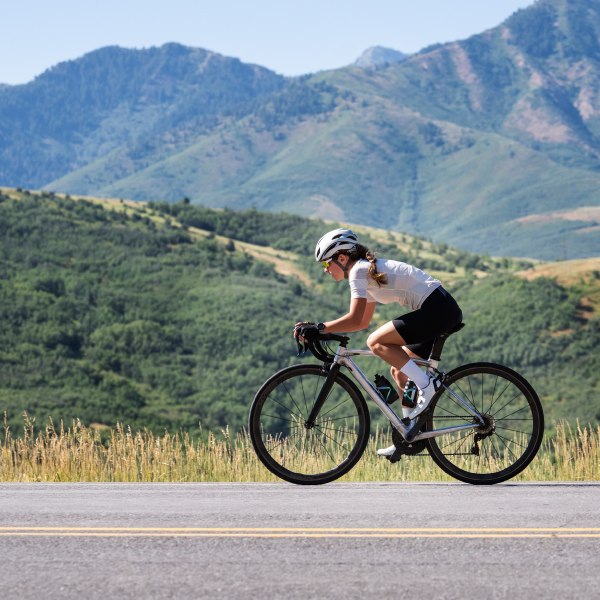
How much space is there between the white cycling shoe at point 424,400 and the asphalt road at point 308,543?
59 cm

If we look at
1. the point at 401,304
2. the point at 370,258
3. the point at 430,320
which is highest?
the point at 370,258

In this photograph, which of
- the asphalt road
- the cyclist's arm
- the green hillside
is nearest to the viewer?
the asphalt road

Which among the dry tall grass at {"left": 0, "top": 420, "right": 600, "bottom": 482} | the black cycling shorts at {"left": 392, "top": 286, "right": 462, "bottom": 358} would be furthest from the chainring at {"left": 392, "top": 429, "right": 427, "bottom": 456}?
the dry tall grass at {"left": 0, "top": 420, "right": 600, "bottom": 482}

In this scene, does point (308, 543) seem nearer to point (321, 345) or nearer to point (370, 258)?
point (321, 345)

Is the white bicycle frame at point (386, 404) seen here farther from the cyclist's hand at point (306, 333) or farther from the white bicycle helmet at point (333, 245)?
the white bicycle helmet at point (333, 245)

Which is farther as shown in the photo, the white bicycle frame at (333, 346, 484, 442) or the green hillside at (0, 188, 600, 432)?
the green hillside at (0, 188, 600, 432)

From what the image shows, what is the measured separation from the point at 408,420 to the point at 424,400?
19 centimetres

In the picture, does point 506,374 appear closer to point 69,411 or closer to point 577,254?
point 69,411

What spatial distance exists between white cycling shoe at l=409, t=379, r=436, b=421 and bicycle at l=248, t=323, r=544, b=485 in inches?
1.6

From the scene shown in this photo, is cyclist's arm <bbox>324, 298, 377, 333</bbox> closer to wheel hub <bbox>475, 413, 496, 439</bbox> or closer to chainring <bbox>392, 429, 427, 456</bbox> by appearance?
chainring <bbox>392, 429, 427, 456</bbox>

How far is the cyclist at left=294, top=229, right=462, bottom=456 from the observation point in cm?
566

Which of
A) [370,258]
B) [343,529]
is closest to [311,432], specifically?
[370,258]

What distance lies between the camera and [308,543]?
429 cm

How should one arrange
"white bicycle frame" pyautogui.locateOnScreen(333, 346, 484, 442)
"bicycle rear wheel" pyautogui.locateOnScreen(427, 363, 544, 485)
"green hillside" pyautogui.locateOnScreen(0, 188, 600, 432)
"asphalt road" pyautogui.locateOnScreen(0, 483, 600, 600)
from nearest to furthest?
"asphalt road" pyautogui.locateOnScreen(0, 483, 600, 600)
"white bicycle frame" pyautogui.locateOnScreen(333, 346, 484, 442)
"bicycle rear wheel" pyautogui.locateOnScreen(427, 363, 544, 485)
"green hillside" pyautogui.locateOnScreen(0, 188, 600, 432)
